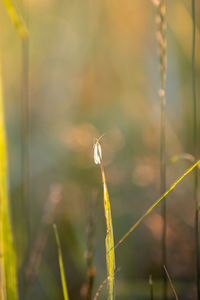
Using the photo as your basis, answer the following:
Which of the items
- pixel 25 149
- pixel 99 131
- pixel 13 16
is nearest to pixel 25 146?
pixel 25 149

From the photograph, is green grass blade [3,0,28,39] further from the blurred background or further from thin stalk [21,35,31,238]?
the blurred background

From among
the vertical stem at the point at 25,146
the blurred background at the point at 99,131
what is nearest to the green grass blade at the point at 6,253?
the vertical stem at the point at 25,146

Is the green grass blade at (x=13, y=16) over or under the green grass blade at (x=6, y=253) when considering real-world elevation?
over

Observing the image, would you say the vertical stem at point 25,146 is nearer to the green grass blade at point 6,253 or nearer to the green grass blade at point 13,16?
the green grass blade at point 13,16

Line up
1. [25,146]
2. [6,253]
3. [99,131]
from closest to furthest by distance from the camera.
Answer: [6,253] < [25,146] < [99,131]

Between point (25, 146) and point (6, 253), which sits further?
point (25, 146)

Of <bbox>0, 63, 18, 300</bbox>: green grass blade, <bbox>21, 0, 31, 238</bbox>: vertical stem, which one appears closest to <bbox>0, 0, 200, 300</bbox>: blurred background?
<bbox>21, 0, 31, 238</bbox>: vertical stem

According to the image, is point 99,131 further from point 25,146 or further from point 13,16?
point 13,16

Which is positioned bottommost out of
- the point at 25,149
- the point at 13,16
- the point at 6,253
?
the point at 6,253

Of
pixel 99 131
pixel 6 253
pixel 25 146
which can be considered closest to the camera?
pixel 6 253
